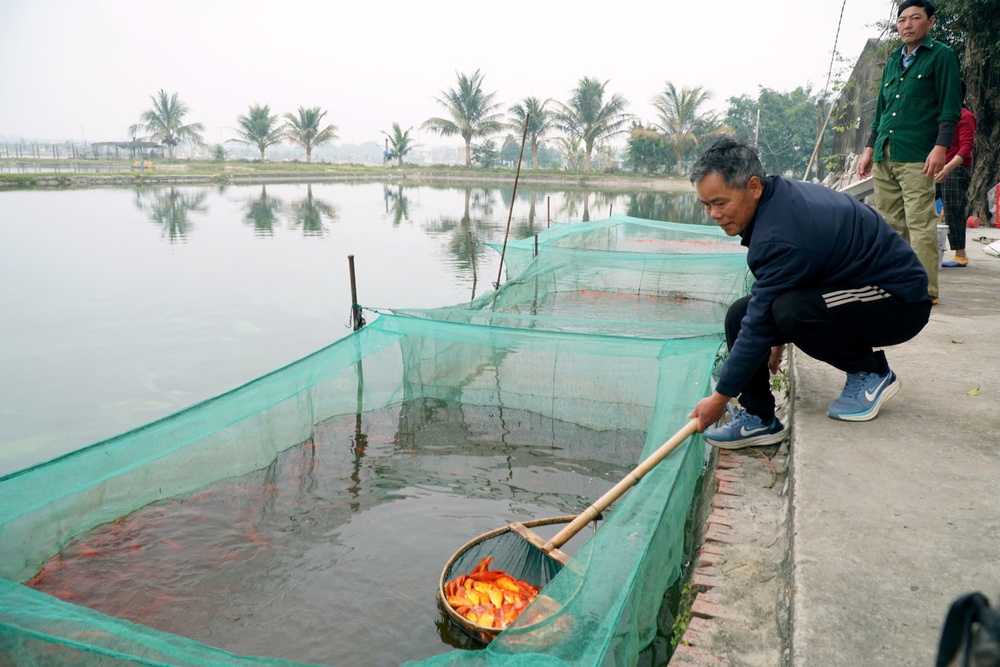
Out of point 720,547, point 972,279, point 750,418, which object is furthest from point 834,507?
point 972,279

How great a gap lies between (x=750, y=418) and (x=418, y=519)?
4.84 ft

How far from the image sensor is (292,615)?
2445 millimetres

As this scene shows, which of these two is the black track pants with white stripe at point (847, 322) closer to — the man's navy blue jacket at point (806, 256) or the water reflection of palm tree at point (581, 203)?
the man's navy blue jacket at point (806, 256)

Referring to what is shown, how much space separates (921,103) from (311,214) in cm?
1668

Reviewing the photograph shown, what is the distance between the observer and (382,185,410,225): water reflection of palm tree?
18.3 meters

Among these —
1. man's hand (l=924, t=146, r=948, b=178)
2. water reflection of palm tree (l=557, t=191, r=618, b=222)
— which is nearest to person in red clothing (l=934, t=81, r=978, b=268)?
man's hand (l=924, t=146, r=948, b=178)

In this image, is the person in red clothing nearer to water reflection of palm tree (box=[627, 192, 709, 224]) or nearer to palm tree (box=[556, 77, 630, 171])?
water reflection of palm tree (box=[627, 192, 709, 224])

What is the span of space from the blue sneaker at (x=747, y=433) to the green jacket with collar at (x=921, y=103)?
167 cm

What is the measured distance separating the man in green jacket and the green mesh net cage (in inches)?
46.3

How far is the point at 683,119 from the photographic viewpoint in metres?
30.7

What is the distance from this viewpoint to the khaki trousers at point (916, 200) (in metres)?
3.30

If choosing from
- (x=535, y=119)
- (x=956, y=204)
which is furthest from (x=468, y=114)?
(x=956, y=204)

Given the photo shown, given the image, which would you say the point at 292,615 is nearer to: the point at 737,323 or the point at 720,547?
the point at 720,547

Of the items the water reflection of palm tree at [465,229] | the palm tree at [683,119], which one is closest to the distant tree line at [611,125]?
the palm tree at [683,119]
